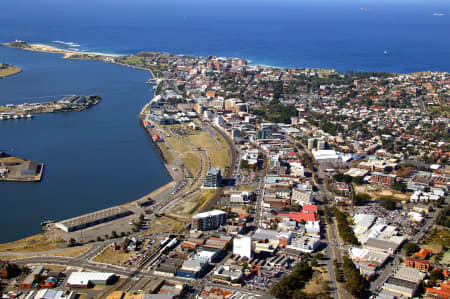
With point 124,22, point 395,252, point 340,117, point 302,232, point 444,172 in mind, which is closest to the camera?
point 395,252

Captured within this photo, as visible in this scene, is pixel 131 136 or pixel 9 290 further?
pixel 131 136

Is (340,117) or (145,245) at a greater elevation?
(340,117)

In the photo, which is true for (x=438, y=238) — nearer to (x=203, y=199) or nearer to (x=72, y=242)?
(x=203, y=199)

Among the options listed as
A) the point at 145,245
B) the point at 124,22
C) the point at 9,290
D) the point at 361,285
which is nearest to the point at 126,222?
the point at 145,245

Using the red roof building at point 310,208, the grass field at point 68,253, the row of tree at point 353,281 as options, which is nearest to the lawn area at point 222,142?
the red roof building at point 310,208

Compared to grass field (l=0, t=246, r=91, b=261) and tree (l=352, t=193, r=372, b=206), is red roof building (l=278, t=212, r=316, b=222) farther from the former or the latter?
grass field (l=0, t=246, r=91, b=261)

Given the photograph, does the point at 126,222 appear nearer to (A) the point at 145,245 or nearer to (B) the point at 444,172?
(A) the point at 145,245

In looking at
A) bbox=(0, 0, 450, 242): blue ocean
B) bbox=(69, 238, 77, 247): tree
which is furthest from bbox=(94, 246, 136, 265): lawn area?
bbox=(0, 0, 450, 242): blue ocean

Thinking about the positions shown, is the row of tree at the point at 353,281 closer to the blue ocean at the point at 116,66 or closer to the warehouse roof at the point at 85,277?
the warehouse roof at the point at 85,277
